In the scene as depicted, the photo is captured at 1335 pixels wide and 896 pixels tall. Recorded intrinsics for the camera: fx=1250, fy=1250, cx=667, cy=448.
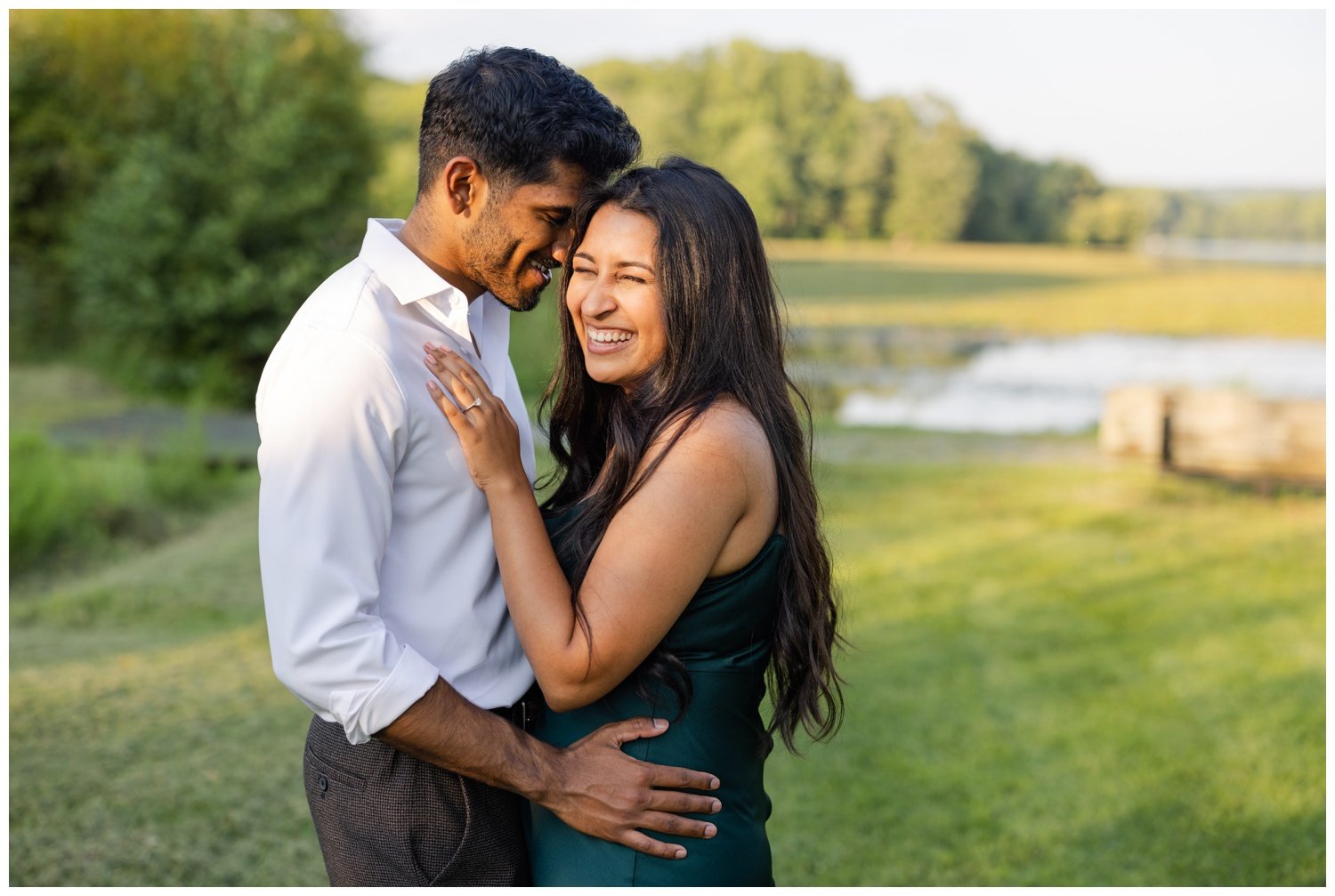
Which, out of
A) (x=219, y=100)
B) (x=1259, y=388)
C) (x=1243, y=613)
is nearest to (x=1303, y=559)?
(x=1243, y=613)

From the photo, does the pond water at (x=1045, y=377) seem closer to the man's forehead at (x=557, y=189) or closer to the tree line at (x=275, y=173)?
the tree line at (x=275, y=173)

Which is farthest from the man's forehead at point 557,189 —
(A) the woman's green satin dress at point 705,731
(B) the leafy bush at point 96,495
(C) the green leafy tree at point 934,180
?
(C) the green leafy tree at point 934,180

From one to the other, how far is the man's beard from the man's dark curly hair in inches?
3.0

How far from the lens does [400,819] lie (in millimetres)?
1906

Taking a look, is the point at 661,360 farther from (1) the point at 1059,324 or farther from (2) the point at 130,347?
(1) the point at 1059,324

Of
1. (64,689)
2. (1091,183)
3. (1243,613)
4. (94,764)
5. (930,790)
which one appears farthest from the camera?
(1091,183)

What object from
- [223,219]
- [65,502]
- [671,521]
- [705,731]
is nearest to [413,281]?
[671,521]

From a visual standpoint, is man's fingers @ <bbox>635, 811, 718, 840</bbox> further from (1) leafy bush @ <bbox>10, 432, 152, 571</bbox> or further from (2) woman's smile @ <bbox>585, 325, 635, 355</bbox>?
(1) leafy bush @ <bbox>10, 432, 152, 571</bbox>

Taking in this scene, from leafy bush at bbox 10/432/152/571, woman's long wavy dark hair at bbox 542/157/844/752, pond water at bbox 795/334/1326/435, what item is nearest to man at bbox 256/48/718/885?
woman's long wavy dark hair at bbox 542/157/844/752

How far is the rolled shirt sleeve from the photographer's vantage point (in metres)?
1.65

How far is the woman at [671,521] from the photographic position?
68.1 inches

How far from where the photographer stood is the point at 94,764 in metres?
4.27

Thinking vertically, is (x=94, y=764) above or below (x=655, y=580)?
below

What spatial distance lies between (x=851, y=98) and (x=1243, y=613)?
1285cm
